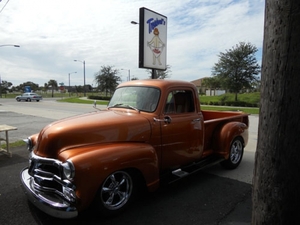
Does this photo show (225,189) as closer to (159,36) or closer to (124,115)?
(124,115)

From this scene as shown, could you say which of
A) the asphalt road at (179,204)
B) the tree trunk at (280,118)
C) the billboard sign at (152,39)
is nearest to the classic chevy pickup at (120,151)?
the asphalt road at (179,204)

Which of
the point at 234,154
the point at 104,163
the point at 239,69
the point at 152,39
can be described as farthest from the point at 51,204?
the point at 239,69

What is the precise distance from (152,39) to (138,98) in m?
8.09

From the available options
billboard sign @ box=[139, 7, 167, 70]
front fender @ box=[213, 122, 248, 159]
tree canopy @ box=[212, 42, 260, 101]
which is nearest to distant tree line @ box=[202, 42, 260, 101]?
tree canopy @ box=[212, 42, 260, 101]

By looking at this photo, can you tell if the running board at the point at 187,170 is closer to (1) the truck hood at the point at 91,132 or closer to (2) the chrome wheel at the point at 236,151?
(2) the chrome wheel at the point at 236,151

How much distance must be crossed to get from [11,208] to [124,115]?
2.13 m

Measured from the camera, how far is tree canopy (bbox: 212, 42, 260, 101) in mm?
30281

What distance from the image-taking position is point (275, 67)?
77.0 inches

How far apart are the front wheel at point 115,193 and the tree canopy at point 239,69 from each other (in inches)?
1159

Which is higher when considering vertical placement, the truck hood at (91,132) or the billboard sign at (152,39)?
the billboard sign at (152,39)

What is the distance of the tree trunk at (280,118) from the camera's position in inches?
74.2

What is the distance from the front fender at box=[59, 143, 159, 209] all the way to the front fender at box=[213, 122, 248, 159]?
207 centimetres

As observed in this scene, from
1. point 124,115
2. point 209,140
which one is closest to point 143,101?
point 124,115

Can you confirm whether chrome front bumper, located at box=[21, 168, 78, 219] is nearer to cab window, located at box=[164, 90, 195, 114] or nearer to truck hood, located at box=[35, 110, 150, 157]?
truck hood, located at box=[35, 110, 150, 157]
